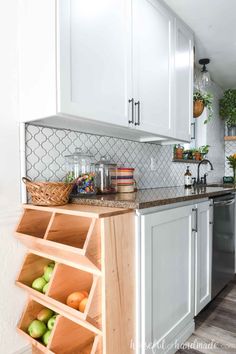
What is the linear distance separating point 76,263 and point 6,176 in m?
0.58

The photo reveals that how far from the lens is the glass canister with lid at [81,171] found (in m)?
1.54

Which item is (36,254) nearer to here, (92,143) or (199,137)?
(92,143)

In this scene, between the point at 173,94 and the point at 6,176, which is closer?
the point at 6,176

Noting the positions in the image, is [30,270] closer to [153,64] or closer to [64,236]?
[64,236]

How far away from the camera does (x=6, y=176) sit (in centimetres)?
132

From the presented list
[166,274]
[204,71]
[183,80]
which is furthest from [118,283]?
[204,71]

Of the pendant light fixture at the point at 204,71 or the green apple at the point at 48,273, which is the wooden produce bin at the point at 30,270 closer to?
the green apple at the point at 48,273

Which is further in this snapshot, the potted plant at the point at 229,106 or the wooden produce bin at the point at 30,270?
the potted plant at the point at 229,106

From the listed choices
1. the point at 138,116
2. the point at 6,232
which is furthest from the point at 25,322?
the point at 138,116

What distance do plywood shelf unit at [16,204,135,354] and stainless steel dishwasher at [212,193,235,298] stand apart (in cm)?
110

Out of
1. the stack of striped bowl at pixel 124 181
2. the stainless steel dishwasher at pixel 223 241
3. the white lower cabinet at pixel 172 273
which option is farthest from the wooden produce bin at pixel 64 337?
the stainless steel dishwasher at pixel 223 241

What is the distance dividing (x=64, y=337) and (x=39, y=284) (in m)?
0.27

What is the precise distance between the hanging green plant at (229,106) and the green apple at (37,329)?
3.65 metres

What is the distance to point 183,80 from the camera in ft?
6.97
